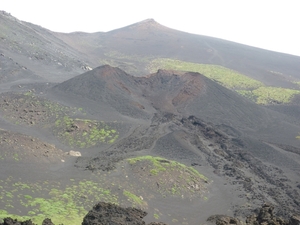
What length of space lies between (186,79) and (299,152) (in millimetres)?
24070

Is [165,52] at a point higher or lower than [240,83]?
higher

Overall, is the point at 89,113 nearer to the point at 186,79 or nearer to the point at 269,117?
the point at 186,79

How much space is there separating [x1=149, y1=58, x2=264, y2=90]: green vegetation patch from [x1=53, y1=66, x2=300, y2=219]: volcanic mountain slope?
93.9 feet

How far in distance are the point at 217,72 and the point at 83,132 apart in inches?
2636

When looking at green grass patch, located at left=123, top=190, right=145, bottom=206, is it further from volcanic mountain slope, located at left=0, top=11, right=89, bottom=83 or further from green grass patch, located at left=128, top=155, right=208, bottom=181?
volcanic mountain slope, located at left=0, top=11, right=89, bottom=83

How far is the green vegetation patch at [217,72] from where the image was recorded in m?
88.1

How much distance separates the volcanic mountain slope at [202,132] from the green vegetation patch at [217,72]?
93.9 feet

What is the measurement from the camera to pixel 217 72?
9794 cm

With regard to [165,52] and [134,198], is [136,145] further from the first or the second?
[165,52]

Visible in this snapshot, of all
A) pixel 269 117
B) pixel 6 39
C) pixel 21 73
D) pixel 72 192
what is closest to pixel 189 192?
pixel 72 192

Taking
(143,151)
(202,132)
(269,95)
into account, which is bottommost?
(143,151)

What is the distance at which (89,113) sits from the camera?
4438 cm

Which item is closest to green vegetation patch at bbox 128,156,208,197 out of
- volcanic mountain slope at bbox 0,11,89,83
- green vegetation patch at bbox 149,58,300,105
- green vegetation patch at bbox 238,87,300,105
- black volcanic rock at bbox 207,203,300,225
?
black volcanic rock at bbox 207,203,300,225

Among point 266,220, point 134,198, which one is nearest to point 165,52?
point 134,198
